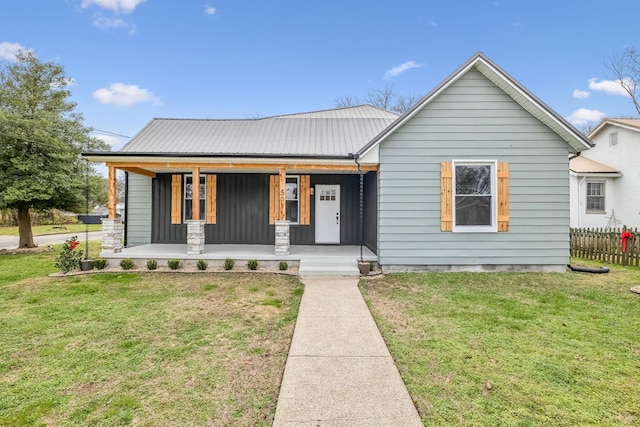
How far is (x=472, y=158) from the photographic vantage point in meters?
7.21

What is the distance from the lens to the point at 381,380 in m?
2.78

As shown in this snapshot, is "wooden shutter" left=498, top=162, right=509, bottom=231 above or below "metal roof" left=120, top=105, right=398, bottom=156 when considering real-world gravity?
below

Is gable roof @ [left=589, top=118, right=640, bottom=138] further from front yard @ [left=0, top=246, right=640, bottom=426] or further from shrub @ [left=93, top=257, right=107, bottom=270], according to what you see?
shrub @ [left=93, top=257, right=107, bottom=270]

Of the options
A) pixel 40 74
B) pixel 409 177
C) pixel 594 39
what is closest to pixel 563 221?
pixel 409 177

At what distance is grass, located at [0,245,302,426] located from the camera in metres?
2.39

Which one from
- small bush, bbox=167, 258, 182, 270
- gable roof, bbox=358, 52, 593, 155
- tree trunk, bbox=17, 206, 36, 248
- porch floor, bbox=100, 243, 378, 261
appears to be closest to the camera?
gable roof, bbox=358, 52, 593, 155

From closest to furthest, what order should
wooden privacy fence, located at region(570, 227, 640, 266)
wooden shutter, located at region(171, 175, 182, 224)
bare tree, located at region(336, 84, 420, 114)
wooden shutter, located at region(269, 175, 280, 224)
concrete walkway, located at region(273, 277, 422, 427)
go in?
concrete walkway, located at region(273, 277, 422, 427)
wooden privacy fence, located at region(570, 227, 640, 266)
wooden shutter, located at region(269, 175, 280, 224)
wooden shutter, located at region(171, 175, 182, 224)
bare tree, located at region(336, 84, 420, 114)

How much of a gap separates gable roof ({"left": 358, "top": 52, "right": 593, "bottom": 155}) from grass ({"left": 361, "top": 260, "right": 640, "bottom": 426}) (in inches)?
129

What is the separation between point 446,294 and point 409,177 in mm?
2884

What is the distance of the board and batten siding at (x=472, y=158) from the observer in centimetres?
716

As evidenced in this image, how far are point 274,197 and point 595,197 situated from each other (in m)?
14.3

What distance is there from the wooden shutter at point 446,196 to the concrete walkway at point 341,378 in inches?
146

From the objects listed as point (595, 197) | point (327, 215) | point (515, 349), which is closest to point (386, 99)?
point (595, 197)

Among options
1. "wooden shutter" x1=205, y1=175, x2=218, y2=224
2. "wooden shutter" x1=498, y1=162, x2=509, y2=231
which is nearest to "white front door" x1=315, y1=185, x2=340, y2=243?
"wooden shutter" x1=205, y1=175, x2=218, y2=224
